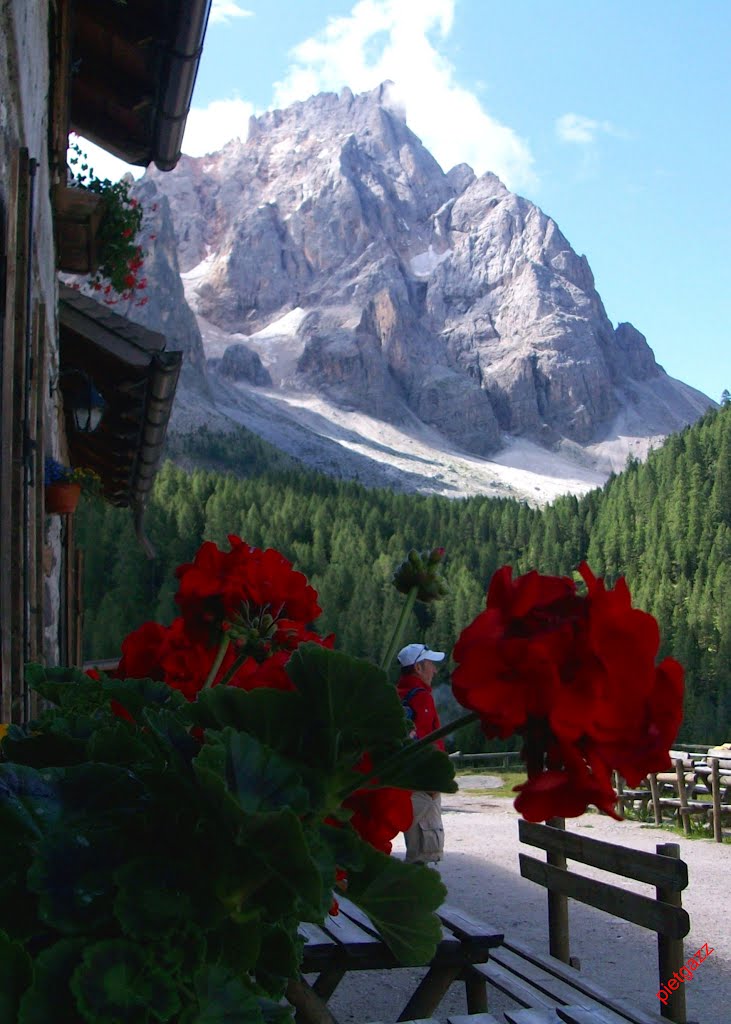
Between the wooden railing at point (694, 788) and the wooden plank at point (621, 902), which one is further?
the wooden railing at point (694, 788)

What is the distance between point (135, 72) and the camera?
5258 mm

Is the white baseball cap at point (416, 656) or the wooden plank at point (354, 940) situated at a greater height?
the white baseball cap at point (416, 656)

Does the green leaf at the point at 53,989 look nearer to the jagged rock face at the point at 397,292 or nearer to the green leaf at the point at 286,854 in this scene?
the green leaf at the point at 286,854

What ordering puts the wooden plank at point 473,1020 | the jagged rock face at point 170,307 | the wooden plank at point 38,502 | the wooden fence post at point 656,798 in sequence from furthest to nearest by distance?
the jagged rock face at point 170,307
the wooden fence post at point 656,798
the wooden plank at point 38,502
the wooden plank at point 473,1020

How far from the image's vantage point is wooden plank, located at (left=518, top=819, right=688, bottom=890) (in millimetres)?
2688

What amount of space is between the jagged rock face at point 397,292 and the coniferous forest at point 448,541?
129ft

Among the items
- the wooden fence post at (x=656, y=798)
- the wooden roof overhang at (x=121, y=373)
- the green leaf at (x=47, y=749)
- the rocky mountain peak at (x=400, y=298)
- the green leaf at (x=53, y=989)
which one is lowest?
the wooden fence post at (x=656, y=798)

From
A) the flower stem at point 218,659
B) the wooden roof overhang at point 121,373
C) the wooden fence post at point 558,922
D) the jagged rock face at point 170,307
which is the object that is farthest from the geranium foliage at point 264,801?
the jagged rock face at point 170,307

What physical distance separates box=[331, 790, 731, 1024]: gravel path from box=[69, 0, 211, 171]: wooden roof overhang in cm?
360

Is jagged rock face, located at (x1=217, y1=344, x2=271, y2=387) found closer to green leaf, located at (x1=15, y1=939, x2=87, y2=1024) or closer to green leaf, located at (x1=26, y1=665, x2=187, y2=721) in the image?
green leaf, located at (x1=26, y1=665, x2=187, y2=721)

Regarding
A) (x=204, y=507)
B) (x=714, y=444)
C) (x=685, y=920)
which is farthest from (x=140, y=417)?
(x=714, y=444)

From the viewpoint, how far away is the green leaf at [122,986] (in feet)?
1.96

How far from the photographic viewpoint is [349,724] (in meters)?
0.71

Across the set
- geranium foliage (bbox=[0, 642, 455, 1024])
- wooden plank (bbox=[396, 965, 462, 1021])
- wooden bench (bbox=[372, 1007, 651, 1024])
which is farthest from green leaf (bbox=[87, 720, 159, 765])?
wooden plank (bbox=[396, 965, 462, 1021])
